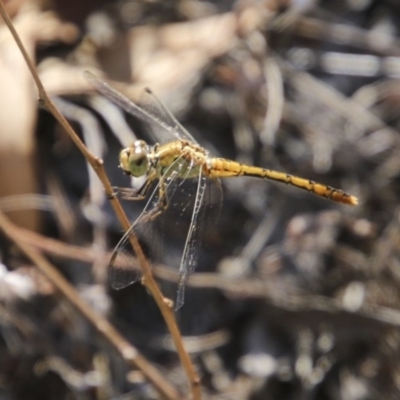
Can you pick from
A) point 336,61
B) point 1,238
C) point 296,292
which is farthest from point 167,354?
point 336,61

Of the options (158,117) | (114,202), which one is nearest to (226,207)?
(158,117)

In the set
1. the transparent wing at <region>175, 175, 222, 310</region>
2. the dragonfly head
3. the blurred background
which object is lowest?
the blurred background

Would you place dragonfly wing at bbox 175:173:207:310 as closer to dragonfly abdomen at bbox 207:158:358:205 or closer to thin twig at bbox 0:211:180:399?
dragonfly abdomen at bbox 207:158:358:205

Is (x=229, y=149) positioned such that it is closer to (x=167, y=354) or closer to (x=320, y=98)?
(x=320, y=98)

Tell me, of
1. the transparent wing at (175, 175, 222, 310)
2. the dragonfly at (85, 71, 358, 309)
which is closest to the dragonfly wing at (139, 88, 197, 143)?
the dragonfly at (85, 71, 358, 309)

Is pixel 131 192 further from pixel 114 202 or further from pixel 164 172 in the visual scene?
pixel 114 202

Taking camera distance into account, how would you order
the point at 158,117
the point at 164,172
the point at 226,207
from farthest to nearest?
1. the point at 226,207
2. the point at 158,117
3. the point at 164,172

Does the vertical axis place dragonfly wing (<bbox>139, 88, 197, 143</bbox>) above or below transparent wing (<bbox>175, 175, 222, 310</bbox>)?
above
